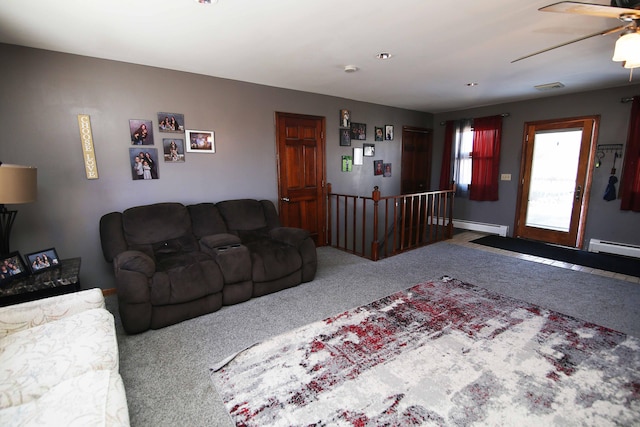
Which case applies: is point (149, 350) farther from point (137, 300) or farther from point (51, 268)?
point (51, 268)

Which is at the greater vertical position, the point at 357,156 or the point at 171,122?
the point at 171,122

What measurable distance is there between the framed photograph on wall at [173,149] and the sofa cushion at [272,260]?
1.36 m

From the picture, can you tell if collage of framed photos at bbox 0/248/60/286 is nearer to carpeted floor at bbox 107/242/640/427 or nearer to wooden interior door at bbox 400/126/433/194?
carpeted floor at bbox 107/242/640/427

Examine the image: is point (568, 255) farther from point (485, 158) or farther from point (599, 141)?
point (485, 158)

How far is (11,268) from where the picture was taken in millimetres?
2219

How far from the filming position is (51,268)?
2.45m

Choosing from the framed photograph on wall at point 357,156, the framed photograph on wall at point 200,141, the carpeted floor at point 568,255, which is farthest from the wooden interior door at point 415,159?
the framed photograph on wall at point 200,141

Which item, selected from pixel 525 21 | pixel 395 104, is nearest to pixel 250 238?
pixel 525 21

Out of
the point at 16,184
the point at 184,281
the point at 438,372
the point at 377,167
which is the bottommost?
the point at 438,372

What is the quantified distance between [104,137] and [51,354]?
237cm

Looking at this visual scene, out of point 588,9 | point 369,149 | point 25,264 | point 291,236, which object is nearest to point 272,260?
point 291,236

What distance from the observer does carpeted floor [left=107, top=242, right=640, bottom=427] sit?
1754 mm

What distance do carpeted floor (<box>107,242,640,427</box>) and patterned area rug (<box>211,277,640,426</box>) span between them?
6.8 inches

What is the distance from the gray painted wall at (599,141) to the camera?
13.9 ft
